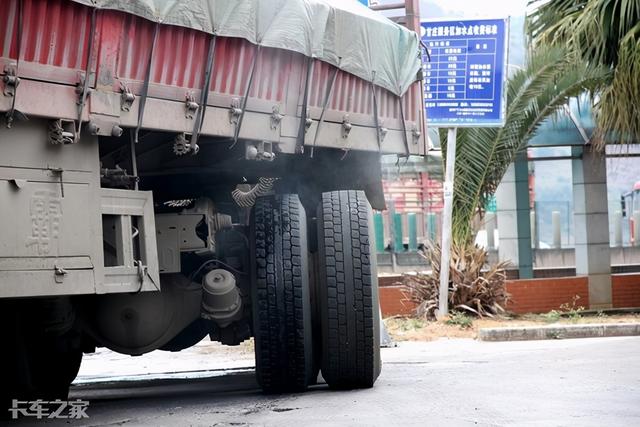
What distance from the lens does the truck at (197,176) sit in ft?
20.5

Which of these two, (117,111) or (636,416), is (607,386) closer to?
(636,416)

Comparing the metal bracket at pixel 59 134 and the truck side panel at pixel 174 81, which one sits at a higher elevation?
the truck side panel at pixel 174 81

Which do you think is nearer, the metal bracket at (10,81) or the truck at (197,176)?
the metal bracket at (10,81)

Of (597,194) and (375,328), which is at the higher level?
(597,194)

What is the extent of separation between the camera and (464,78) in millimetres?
15930

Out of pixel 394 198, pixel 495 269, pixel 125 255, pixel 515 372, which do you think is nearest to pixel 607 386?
pixel 515 372

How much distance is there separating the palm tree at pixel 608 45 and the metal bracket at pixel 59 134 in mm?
10712

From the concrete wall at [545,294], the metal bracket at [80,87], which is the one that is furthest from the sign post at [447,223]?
the metal bracket at [80,87]

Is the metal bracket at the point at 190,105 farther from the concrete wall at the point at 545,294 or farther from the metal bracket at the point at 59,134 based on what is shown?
the concrete wall at the point at 545,294

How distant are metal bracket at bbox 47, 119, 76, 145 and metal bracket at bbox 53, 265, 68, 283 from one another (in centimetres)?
A: 64

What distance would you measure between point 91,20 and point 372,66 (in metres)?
2.76

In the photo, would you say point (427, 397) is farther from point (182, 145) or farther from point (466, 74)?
point (466, 74)

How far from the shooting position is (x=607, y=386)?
26.7 ft

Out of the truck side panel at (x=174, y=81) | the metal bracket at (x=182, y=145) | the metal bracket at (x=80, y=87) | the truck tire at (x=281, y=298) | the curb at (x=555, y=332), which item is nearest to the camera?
the truck side panel at (x=174, y=81)
